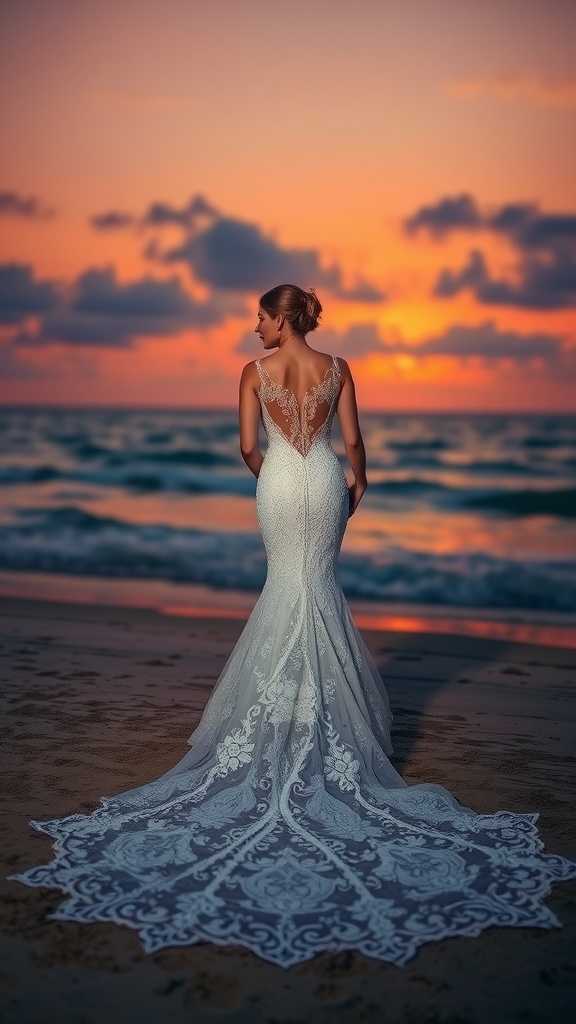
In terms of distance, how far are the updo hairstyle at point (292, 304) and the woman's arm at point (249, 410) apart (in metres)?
0.30

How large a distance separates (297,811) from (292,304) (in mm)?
2438

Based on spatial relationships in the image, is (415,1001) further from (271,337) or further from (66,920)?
(271,337)

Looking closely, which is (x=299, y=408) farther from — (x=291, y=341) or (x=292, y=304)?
(x=292, y=304)

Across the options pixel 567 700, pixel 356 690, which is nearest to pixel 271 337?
pixel 356 690

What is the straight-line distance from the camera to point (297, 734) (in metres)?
4.81

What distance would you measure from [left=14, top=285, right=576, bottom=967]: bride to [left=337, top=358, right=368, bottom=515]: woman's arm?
0.04 ft

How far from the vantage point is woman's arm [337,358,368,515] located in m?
5.04

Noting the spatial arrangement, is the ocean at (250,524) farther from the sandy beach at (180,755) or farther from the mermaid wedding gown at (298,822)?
the mermaid wedding gown at (298,822)

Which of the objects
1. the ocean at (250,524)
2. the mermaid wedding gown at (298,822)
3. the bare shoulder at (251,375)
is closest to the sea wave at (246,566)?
the ocean at (250,524)

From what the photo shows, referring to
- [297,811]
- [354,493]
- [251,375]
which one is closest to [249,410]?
[251,375]

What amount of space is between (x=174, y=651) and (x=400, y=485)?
22984mm

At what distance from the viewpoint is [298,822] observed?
433 centimetres

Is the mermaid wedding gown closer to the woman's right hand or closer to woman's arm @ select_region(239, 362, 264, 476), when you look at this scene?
woman's arm @ select_region(239, 362, 264, 476)

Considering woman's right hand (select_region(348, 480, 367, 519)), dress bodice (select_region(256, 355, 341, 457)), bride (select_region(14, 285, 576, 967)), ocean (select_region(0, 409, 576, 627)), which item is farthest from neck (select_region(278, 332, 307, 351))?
ocean (select_region(0, 409, 576, 627))
